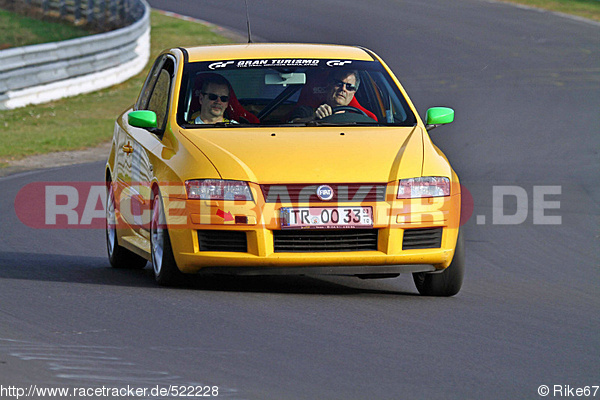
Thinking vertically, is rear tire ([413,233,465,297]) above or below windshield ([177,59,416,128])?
below

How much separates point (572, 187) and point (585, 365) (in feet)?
25.6

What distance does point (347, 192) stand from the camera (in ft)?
22.1

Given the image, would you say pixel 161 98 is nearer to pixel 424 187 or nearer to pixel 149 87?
pixel 149 87

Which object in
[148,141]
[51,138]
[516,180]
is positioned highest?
[148,141]

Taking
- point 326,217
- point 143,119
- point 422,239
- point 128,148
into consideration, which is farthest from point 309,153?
point 128,148

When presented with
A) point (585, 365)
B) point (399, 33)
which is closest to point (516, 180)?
point (585, 365)

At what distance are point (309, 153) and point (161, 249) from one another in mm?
1066

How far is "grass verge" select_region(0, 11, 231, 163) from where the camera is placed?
17.3 m

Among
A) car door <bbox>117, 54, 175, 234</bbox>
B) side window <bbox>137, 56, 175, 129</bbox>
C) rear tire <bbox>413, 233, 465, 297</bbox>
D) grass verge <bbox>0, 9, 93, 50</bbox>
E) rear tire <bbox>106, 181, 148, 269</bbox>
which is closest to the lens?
rear tire <bbox>413, 233, 465, 297</bbox>

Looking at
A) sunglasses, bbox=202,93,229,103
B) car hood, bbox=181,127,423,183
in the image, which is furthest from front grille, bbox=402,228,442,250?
sunglasses, bbox=202,93,229,103

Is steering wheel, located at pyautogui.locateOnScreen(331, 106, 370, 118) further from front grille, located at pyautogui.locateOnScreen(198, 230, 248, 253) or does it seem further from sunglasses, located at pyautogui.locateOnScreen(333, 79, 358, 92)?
front grille, located at pyautogui.locateOnScreen(198, 230, 248, 253)

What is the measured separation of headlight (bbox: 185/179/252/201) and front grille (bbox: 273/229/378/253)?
293 millimetres

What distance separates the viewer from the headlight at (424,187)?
6824 millimetres

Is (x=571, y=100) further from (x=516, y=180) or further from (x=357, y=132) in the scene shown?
(x=357, y=132)
